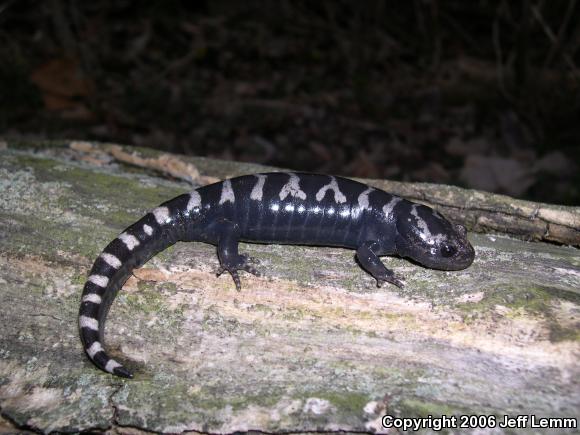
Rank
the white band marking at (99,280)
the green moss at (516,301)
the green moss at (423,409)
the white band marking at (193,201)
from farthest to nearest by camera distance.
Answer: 1. the white band marking at (193,201)
2. the white band marking at (99,280)
3. the green moss at (516,301)
4. the green moss at (423,409)

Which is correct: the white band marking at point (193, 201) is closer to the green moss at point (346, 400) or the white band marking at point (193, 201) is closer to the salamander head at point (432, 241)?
the salamander head at point (432, 241)

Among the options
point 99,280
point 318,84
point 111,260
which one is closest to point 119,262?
point 111,260

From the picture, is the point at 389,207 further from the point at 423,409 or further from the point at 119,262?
the point at 119,262

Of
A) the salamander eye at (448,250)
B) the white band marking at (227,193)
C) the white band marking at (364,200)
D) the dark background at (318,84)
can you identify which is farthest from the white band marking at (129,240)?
the dark background at (318,84)

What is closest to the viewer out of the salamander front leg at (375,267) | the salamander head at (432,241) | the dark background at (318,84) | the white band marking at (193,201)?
the salamander front leg at (375,267)

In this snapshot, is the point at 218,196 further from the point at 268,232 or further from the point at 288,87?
the point at 288,87

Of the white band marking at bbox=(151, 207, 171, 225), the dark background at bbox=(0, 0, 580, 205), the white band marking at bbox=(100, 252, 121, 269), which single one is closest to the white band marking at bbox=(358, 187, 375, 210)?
the white band marking at bbox=(151, 207, 171, 225)
